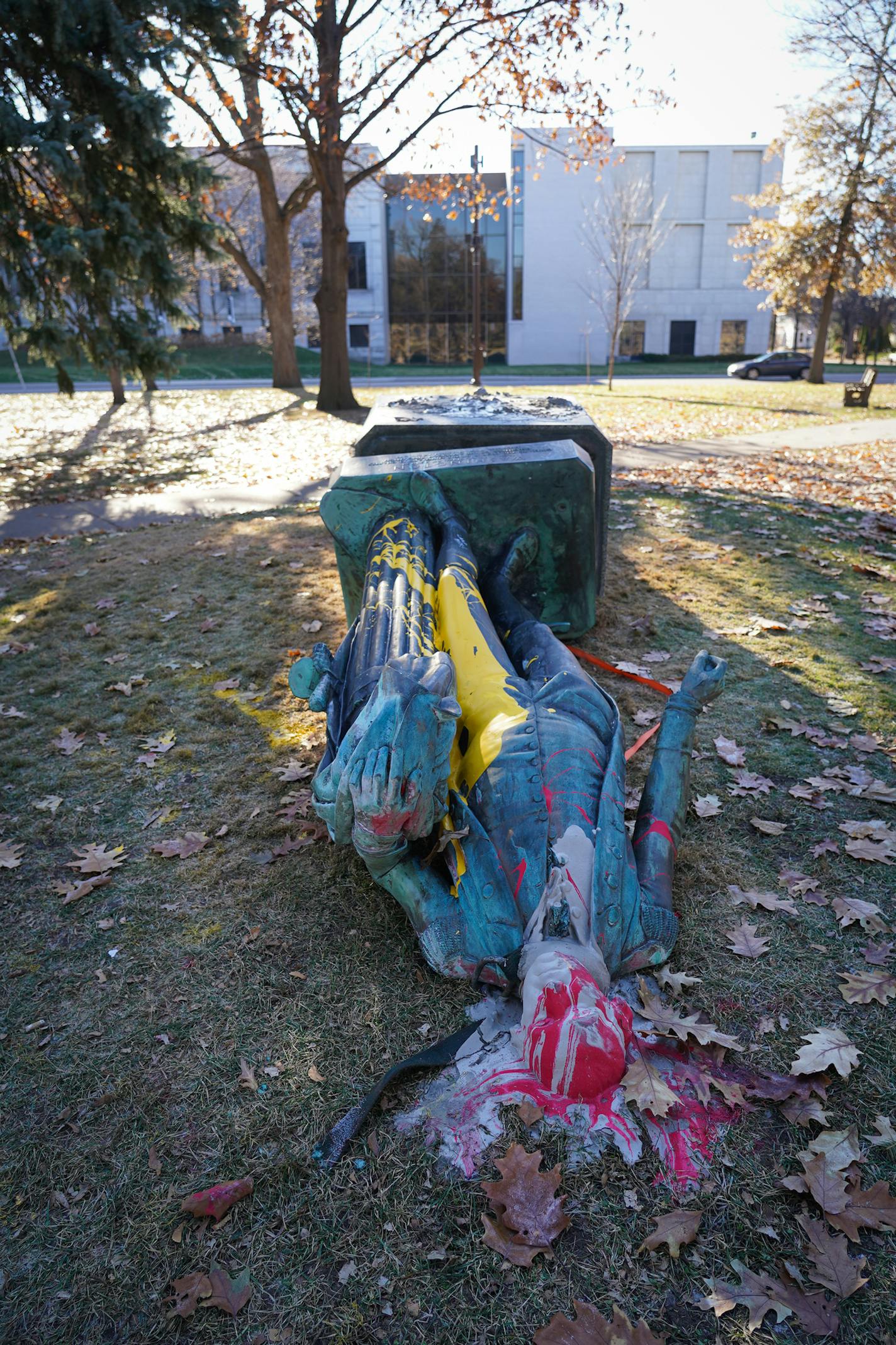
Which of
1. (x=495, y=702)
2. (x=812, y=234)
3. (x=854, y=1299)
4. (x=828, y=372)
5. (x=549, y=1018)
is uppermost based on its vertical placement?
(x=812, y=234)

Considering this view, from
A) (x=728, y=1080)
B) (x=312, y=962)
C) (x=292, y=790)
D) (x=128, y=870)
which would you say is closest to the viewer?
(x=728, y=1080)

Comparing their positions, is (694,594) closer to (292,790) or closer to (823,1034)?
(292,790)

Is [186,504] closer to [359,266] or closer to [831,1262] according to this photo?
[831,1262]

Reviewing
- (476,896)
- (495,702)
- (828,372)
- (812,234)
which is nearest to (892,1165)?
(476,896)

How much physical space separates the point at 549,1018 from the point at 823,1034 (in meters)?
0.92

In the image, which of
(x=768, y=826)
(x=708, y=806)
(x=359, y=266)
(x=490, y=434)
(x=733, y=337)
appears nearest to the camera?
(x=768, y=826)

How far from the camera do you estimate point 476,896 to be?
255 cm

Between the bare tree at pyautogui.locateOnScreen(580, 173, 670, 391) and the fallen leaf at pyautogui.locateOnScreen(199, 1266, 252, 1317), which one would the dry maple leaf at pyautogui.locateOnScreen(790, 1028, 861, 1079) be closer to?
the fallen leaf at pyautogui.locateOnScreen(199, 1266, 252, 1317)

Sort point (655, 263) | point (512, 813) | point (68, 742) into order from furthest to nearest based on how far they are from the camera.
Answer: point (655, 263)
point (68, 742)
point (512, 813)

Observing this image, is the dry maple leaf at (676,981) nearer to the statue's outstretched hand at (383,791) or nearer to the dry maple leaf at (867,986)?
the dry maple leaf at (867,986)

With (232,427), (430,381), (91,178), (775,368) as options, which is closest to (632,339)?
(775,368)

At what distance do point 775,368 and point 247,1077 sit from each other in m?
34.2

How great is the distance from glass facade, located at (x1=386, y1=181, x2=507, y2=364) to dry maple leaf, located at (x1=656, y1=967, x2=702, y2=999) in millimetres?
42179

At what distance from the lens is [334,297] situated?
16.9m
